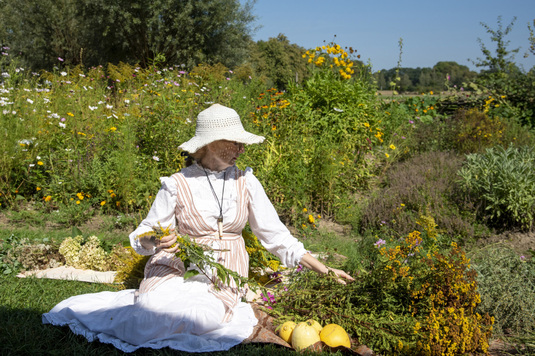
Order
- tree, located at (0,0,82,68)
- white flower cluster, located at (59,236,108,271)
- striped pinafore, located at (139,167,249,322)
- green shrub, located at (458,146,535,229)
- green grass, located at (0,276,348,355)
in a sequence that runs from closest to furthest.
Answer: green grass, located at (0,276,348,355) → striped pinafore, located at (139,167,249,322) → white flower cluster, located at (59,236,108,271) → green shrub, located at (458,146,535,229) → tree, located at (0,0,82,68)

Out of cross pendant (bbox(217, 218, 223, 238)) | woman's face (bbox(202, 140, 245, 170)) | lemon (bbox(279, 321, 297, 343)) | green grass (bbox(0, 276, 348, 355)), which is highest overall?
woman's face (bbox(202, 140, 245, 170))

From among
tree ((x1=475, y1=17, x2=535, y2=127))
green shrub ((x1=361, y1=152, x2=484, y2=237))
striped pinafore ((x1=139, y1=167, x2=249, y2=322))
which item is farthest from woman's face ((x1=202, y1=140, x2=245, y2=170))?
tree ((x1=475, y1=17, x2=535, y2=127))

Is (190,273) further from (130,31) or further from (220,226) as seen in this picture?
(130,31)

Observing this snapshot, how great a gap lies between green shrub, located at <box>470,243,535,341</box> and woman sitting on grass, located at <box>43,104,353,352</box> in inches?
33.3

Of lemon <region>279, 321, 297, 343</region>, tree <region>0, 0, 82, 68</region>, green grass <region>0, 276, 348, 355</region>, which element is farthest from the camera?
tree <region>0, 0, 82, 68</region>

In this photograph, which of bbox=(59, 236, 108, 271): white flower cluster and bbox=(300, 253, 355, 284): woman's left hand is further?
bbox=(59, 236, 108, 271): white flower cluster

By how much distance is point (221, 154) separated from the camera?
291cm

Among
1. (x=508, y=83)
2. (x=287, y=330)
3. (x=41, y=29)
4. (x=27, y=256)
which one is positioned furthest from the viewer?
(x=41, y=29)

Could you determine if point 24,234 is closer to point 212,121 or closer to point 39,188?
point 39,188

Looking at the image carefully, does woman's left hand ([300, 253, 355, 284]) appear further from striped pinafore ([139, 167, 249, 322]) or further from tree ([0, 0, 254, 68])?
tree ([0, 0, 254, 68])

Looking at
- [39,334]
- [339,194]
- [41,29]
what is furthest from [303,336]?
[41,29]

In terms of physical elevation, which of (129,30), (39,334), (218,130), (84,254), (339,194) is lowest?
(39,334)

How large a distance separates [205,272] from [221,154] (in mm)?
717

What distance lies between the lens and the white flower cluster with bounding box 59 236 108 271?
3.97 m
